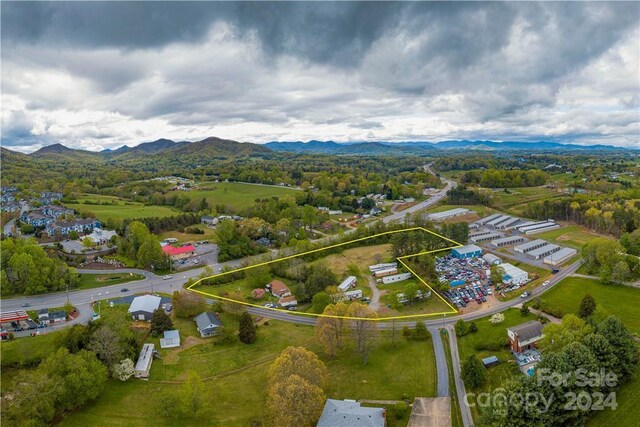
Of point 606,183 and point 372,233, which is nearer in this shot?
point 372,233

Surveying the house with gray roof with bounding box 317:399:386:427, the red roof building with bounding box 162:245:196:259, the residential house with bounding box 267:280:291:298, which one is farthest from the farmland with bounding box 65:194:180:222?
the house with gray roof with bounding box 317:399:386:427

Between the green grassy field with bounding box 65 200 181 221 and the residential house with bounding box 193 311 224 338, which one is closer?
the residential house with bounding box 193 311 224 338

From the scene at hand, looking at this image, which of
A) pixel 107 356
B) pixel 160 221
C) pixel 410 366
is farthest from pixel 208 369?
pixel 160 221

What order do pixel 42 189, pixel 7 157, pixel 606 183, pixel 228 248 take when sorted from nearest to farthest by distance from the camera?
1. pixel 228 248
2. pixel 606 183
3. pixel 42 189
4. pixel 7 157

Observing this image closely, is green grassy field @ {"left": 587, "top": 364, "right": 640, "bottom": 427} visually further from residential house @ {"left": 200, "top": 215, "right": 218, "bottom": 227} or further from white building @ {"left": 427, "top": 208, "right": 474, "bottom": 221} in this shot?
residential house @ {"left": 200, "top": 215, "right": 218, "bottom": 227}

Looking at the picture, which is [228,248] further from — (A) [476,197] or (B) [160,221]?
(A) [476,197]

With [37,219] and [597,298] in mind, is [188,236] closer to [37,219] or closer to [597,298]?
[37,219]
